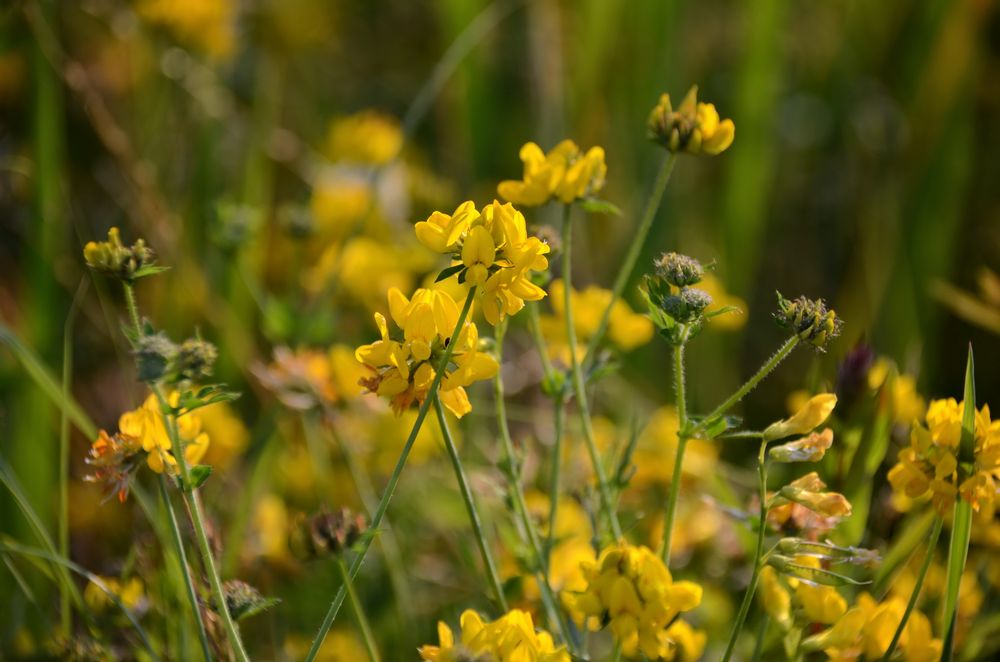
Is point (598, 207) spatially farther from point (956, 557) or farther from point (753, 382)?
point (956, 557)

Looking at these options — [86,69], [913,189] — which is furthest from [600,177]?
[86,69]

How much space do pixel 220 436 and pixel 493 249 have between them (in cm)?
84

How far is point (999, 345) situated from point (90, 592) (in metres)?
1.74

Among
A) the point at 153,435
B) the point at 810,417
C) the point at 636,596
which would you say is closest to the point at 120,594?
the point at 153,435

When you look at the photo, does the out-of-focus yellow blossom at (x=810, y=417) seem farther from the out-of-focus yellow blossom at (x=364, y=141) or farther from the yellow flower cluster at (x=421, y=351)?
the out-of-focus yellow blossom at (x=364, y=141)

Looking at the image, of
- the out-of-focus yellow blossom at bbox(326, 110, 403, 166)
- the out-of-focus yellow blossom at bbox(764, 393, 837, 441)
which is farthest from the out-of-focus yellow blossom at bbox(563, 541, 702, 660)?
the out-of-focus yellow blossom at bbox(326, 110, 403, 166)

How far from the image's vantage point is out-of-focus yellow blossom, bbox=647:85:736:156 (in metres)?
0.93

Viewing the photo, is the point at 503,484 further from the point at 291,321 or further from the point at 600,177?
the point at 291,321

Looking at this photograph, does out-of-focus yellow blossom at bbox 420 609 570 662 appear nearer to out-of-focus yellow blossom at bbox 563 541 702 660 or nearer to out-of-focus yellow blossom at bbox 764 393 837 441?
out-of-focus yellow blossom at bbox 563 541 702 660

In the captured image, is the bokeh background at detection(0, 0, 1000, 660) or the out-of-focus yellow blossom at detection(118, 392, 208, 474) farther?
the bokeh background at detection(0, 0, 1000, 660)

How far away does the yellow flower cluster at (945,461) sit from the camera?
789 mm

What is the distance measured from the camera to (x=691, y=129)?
93cm

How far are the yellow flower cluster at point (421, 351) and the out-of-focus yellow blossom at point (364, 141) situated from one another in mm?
1216

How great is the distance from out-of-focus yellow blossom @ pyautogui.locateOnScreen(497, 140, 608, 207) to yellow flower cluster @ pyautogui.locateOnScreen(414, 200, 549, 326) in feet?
0.60
